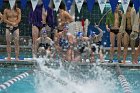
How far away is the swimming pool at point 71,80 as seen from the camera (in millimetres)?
7426

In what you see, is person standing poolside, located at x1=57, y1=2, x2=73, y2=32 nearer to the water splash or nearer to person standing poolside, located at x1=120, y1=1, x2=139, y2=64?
the water splash

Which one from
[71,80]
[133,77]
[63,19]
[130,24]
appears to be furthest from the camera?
[63,19]

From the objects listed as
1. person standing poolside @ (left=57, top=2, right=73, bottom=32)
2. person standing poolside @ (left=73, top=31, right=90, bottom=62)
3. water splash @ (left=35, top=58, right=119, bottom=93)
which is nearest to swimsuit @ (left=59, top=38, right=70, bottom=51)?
person standing poolside @ (left=73, top=31, right=90, bottom=62)

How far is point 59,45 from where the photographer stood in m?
10.1

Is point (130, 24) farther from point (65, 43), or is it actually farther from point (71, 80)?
point (71, 80)

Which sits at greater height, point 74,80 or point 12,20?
point 12,20

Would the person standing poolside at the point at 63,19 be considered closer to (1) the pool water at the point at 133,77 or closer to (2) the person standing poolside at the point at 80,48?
(2) the person standing poolside at the point at 80,48

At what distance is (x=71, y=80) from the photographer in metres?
8.26

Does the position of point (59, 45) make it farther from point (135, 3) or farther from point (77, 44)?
point (135, 3)

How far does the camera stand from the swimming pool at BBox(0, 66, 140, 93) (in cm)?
743

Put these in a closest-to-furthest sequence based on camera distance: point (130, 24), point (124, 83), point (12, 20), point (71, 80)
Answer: point (124, 83) → point (71, 80) → point (130, 24) → point (12, 20)

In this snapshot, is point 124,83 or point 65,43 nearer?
point 124,83

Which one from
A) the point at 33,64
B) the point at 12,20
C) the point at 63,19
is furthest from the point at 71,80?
the point at 12,20

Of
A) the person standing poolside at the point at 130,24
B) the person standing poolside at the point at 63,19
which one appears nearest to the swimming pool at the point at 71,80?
the person standing poolside at the point at 130,24
